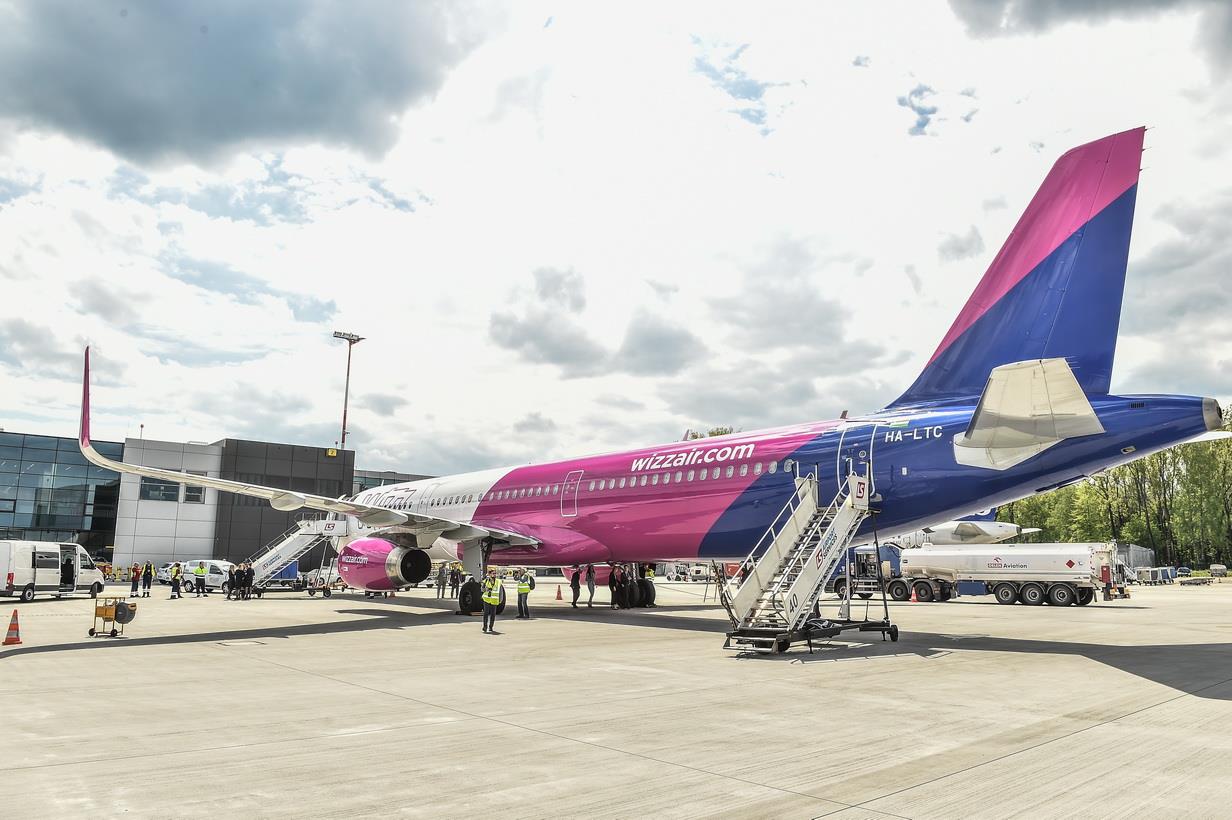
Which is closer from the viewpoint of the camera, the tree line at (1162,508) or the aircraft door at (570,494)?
the aircraft door at (570,494)

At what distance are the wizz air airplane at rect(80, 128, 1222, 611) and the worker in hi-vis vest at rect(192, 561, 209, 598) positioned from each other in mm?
18648

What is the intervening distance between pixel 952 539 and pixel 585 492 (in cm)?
1885

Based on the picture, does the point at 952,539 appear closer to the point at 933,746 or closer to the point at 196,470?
the point at 933,746

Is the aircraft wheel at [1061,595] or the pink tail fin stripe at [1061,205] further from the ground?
the pink tail fin stripe at [1061,205]

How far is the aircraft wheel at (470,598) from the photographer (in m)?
20.7

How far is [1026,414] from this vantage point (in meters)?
11.8

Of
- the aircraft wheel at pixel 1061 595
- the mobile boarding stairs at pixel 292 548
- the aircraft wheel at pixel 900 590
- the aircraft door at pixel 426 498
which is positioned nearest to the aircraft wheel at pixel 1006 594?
the aircraft wheel at pixel 1061 595

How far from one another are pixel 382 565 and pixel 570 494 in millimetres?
5316

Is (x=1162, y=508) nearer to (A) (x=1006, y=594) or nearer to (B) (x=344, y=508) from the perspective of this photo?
(A) (x=1006, y=594)

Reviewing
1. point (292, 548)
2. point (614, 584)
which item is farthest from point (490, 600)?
point (292, 548)

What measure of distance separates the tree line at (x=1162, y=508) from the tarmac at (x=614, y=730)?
62.6 m

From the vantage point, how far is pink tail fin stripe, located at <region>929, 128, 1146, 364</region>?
1242cm

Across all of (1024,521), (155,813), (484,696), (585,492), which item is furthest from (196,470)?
(1024,521)

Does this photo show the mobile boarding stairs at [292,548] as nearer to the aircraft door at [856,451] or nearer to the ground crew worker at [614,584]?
the ground crew worker at [614,584]
